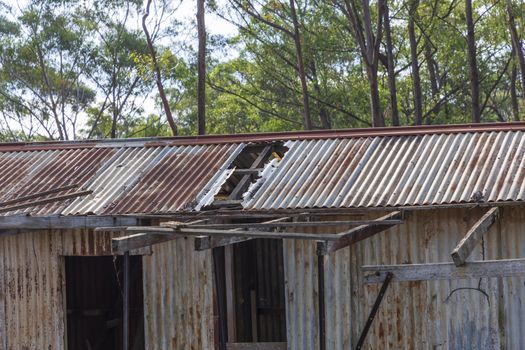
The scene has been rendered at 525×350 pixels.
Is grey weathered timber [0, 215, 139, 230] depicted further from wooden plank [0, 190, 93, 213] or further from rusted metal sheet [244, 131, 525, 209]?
rusted metal sheet [244, 131, 525, 209]

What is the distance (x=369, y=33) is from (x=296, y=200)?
53.1ft

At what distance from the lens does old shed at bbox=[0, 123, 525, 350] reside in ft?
34.9

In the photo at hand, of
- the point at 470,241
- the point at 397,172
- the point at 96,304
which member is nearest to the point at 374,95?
the point at 96,304

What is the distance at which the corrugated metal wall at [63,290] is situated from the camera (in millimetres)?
11898

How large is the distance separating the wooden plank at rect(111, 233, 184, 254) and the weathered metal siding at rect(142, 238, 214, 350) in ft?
5.56

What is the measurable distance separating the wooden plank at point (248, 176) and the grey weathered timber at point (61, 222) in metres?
1.40

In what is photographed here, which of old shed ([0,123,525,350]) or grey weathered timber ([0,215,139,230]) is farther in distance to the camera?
grey weathered timber ([0,215,139,230])

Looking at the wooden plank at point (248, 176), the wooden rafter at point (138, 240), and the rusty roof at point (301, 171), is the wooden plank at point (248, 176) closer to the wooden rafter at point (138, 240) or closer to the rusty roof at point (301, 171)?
the rusty roof at point (301, 171)

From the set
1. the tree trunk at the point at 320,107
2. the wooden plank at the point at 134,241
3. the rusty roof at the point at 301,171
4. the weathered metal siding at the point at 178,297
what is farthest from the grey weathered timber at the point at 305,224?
the tree trunk at the point at 320,107

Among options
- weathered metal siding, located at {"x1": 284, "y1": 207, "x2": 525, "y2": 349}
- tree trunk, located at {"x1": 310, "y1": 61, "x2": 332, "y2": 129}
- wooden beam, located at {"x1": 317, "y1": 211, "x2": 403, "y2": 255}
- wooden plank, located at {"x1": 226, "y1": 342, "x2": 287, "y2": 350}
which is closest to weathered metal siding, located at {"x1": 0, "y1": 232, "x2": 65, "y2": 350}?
wooden plank, located at {"x1": 226, "y1": 342, "x2": 287, "y2": 350}

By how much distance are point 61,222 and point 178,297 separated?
192 cm

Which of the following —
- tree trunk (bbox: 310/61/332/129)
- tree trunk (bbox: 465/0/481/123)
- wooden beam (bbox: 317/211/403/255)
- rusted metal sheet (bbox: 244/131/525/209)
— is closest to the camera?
wooden beam (bbox: 317/211/403/255)

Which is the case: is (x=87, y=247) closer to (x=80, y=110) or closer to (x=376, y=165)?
(x=376, y=165)

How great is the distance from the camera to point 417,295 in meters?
11.0
